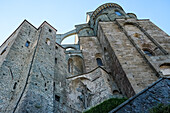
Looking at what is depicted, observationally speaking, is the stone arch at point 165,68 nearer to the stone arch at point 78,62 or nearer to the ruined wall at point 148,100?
the ruined wall at point 148,100

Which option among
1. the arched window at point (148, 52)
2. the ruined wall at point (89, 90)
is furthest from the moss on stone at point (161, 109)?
the arched window at point (148, 52)

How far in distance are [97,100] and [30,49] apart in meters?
6.82

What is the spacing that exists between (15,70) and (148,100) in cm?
808

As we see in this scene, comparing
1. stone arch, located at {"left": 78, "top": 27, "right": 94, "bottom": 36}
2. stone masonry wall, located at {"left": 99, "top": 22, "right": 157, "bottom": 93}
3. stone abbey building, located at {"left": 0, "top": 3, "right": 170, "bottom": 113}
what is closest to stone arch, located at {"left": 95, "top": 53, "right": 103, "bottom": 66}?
stone abbey building, located at {"left": 0, "top": 3, "right": 170, "bottom": 113}

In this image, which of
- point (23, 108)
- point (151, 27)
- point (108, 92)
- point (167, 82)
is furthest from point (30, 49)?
point (151, 27)

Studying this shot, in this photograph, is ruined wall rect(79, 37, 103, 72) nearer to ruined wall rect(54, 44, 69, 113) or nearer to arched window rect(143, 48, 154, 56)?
ruined wall rect(54, 44, 69, 113)

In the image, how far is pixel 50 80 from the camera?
969cm

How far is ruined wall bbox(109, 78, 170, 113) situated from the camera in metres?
4.18

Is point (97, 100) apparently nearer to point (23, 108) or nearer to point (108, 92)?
point (108, 92)

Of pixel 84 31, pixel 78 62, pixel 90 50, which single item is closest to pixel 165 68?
pixel 90 50

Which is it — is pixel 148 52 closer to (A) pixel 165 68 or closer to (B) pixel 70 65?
(A) pixel 165 68

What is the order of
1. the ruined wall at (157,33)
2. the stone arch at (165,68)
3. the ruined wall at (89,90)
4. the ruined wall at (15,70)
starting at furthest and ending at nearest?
the ruined wall at (157,33), the ruined wall at (89,90), the stone arch at (165,68), the ruined wall at (15,70)

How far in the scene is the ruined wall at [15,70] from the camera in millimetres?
7499

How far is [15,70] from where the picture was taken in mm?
9312
